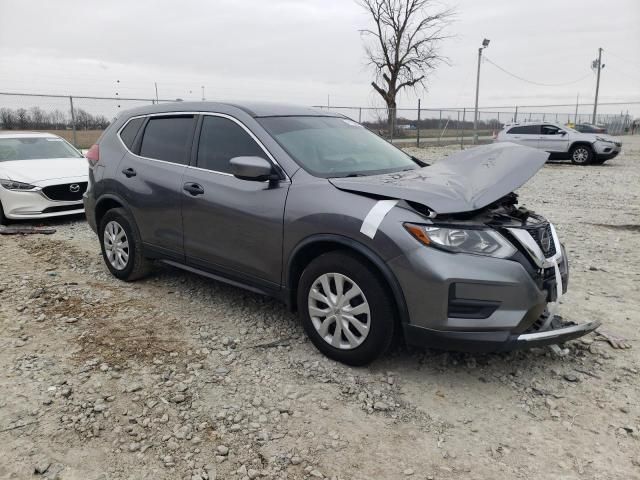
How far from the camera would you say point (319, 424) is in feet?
9.30

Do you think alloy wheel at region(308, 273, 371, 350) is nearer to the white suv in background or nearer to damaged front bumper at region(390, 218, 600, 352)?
damaged front bumper at region(390, 218, 600, 352)

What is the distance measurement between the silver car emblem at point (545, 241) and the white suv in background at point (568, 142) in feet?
51.8

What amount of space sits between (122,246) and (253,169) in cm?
223

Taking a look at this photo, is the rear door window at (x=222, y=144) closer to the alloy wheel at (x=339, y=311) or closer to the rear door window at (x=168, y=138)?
the rear door window at (x=168, y=138)

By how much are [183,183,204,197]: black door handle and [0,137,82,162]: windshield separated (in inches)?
226

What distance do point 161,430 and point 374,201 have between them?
5.93 feet

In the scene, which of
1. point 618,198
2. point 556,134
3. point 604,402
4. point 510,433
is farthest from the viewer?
point 556,134

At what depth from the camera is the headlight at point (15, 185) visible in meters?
7.57

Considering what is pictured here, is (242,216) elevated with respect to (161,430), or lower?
elevated

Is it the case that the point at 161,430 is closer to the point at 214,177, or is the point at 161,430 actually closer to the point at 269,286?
the point at 269,286

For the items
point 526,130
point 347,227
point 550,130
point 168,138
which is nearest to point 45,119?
point 168,138

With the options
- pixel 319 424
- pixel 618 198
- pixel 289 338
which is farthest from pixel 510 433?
pixel 618 198

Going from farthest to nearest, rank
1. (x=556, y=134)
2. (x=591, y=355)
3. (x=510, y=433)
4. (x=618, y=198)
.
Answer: (x=556, y=134) → (x=618, y=198) → (x=591, y=355) → (x=510, y=433)

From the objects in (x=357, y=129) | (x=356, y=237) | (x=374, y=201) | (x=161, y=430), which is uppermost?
(x=357, y=129)
